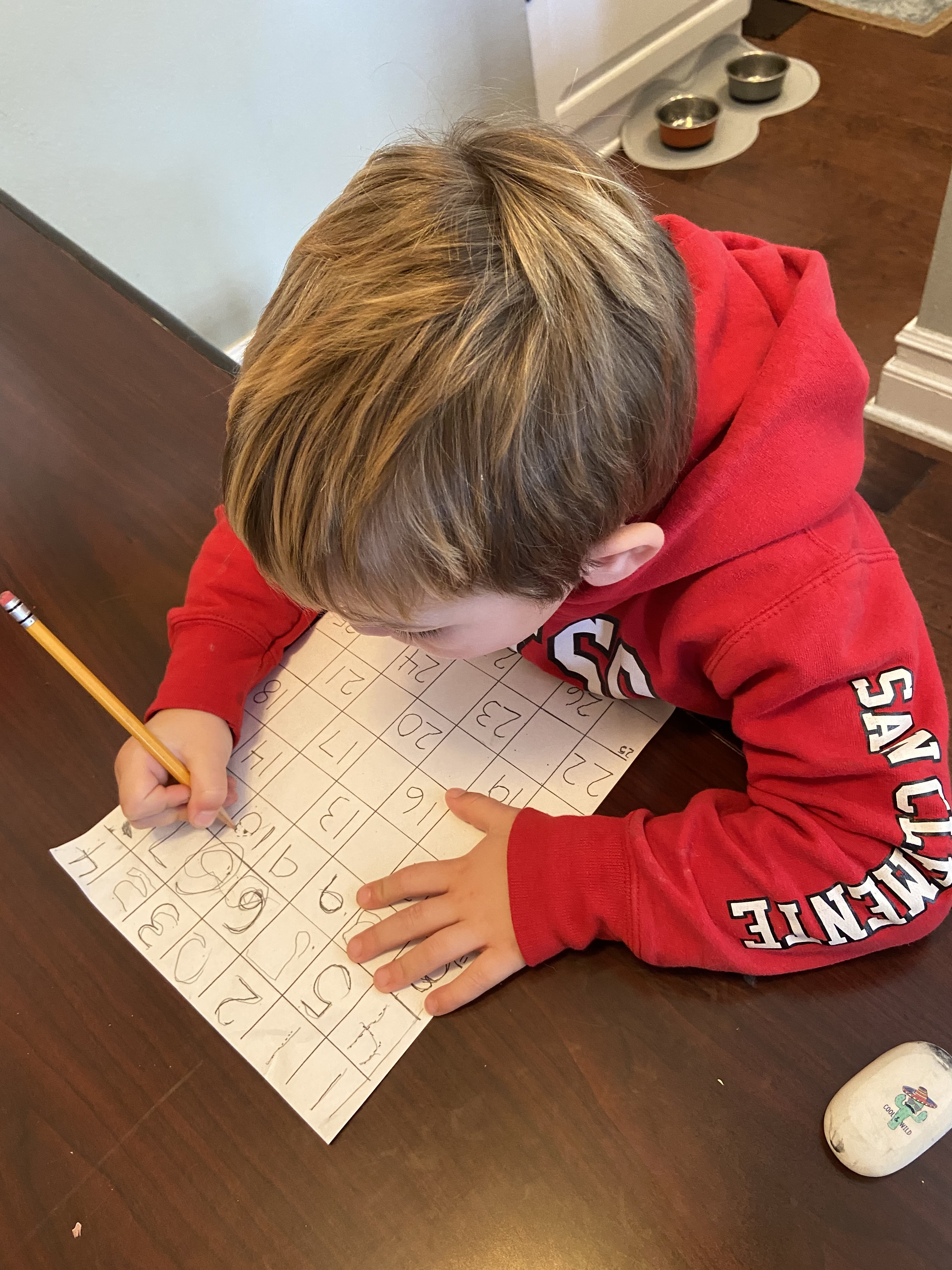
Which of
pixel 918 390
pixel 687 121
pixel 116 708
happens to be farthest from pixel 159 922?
pixel 687 121

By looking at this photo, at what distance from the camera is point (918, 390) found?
126 cm

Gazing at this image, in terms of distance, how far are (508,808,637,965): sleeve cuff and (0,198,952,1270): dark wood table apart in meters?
0.02

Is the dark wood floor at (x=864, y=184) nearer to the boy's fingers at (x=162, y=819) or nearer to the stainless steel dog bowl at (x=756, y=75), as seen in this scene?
the stainless steel dog bowl at (x=756, y=75)

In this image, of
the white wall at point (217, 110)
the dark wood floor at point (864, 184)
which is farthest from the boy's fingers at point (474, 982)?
the white wall at point (217, 110)

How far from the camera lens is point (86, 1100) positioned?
0.48 m

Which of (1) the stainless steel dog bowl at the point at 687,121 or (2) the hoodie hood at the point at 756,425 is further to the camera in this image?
(1) the stainless steel dog bowl at the point at 687,121

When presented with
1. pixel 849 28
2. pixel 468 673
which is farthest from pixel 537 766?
pixel 849 28

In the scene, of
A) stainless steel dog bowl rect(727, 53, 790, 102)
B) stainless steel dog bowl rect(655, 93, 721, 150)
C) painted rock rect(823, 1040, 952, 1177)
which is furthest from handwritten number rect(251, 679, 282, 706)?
stainless steel dog bowl rect(727, 53, 790, 102)

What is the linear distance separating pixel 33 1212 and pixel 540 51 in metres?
1.86

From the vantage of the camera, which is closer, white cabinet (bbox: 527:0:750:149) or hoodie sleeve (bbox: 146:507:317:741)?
hoodie sleeve (bbox: 146:507:317:741)

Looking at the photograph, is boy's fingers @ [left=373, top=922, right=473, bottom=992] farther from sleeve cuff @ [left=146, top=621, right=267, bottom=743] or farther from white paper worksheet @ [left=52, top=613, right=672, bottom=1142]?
sleeve cuff @ [left=146, top=621, right=267, bottom=743]

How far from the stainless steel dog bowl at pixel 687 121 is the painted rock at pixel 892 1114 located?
1.88 m

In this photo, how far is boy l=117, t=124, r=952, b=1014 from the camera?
1.26 feet

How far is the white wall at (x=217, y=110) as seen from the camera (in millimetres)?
1149
